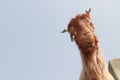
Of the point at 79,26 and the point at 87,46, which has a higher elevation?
the point at 79,26

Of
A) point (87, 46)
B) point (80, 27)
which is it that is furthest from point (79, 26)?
point (87, 46)

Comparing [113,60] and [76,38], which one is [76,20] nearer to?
[76,38]

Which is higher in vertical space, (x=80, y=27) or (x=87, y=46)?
(x=80, y=27)

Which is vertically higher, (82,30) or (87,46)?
(82,30)

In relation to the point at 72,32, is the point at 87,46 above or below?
below

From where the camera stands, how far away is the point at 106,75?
13.1 ft

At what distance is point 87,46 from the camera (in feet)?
12.4

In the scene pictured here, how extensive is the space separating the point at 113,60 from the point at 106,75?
6.79 ft

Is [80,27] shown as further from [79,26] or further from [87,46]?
[87,46]

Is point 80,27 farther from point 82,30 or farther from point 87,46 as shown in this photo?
point 87,46

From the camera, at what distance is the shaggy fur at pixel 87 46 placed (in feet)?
12.3

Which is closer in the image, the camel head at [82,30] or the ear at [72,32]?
the camel head at [82,30]

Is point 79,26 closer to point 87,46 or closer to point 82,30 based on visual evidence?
point 82,30

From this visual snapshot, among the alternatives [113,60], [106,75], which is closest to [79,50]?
[106,75]
